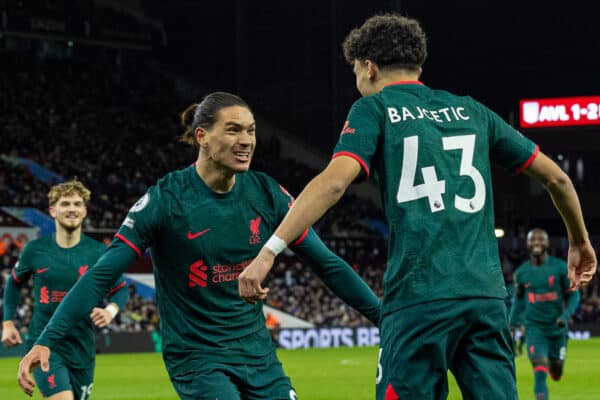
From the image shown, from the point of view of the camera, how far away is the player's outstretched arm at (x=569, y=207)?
4934 mm

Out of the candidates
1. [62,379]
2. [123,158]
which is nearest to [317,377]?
[62,379]

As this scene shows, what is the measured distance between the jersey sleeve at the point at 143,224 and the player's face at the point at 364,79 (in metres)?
1.28

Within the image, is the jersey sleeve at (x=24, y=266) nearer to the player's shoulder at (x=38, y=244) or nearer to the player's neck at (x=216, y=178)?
the player's shoulder at (x=38, y=244)

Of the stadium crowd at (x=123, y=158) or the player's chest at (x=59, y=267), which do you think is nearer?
the player's chest at (x=59, y=267)

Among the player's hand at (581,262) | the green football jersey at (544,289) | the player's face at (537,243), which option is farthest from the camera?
the player's face at (537,243)

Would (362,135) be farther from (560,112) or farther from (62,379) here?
(560,112)

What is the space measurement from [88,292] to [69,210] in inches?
164

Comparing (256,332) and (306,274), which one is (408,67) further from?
(306,274)

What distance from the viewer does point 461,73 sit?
41.2 meters

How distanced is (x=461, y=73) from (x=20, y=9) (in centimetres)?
2011

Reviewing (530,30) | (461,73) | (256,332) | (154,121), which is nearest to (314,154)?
(154,121)

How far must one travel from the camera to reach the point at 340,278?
567 cm

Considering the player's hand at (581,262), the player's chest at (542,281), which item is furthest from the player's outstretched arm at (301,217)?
the player's chest at (542,281)

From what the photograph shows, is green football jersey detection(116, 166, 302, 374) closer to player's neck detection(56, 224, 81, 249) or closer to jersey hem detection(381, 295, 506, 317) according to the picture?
jersey hem detection(381, 295, 506, 317)
